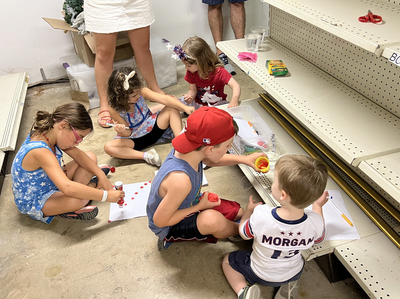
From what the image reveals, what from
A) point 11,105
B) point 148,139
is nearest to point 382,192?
point 148,139

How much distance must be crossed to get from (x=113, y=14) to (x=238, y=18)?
5.48 ft

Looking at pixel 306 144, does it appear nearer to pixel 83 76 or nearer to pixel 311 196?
pixel 311 196

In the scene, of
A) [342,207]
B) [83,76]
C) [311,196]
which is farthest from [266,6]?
[311,196]

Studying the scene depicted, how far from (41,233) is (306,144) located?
1760mm

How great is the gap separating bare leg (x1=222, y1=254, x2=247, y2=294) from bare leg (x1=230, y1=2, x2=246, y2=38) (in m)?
2.99

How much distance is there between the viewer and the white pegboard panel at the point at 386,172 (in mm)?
1209

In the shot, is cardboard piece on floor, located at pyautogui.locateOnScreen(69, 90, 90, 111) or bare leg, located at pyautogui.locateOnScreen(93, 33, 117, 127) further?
cardboard piece on floor, located at pyautogui.locateOnScreen(69, 90, 90, 111)

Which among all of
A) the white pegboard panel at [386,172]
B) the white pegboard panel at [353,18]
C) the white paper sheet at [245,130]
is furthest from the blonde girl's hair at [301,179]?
the white paper sheet at [245,130]

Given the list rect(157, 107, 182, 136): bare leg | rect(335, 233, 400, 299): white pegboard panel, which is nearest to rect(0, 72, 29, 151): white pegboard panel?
rect(157, 107, 182, 136): bare leg

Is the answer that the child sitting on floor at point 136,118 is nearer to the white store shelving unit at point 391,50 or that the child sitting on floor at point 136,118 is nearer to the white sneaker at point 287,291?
the white sneaker at point 287,291

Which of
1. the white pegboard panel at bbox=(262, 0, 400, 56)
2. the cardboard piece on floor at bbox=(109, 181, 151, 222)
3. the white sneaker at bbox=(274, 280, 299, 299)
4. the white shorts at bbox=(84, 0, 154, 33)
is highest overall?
the white pegboard panel at bbox=(262, 0, 400, 56)

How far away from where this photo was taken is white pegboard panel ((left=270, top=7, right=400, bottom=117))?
5.40 feet

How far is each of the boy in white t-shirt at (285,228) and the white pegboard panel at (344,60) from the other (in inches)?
26.3

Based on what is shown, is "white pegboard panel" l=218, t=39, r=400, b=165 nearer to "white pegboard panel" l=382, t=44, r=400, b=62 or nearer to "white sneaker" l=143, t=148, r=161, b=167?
"white pegboard panel" l=382, t=44, r=400, b=62
